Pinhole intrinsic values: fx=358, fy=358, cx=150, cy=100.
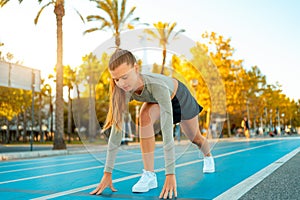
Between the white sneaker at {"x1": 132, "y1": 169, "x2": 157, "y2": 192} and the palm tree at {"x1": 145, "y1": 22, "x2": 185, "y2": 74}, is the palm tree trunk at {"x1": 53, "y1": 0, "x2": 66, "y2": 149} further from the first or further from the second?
the white sneaker at {"x1": 132, "y1": 169, "x2": 157, "y2": 192}

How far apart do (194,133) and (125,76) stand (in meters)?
2.10

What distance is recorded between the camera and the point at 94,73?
475 cm

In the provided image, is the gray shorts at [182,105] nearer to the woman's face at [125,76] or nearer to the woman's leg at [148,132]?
the woman's leg at [148,132]

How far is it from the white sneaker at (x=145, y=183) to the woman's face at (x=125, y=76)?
1.18 metres

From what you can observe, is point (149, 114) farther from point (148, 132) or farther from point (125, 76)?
point (125, 76)

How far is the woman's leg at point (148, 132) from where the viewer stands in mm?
4246

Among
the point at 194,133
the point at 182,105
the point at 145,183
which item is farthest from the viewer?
the point at 194,133

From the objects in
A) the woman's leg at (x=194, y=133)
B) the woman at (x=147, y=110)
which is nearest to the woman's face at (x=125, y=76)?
the woman at (x=147, y=110)

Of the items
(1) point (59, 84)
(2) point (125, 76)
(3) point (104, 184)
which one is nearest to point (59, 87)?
(1) point (59, 84)

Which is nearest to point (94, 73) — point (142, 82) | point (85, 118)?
point (85, 118)

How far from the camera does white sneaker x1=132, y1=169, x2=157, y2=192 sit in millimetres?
4113

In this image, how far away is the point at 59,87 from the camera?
1806cm

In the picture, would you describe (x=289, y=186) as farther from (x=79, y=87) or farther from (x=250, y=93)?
(x=250, y=93)

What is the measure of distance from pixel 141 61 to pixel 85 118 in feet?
3.47
